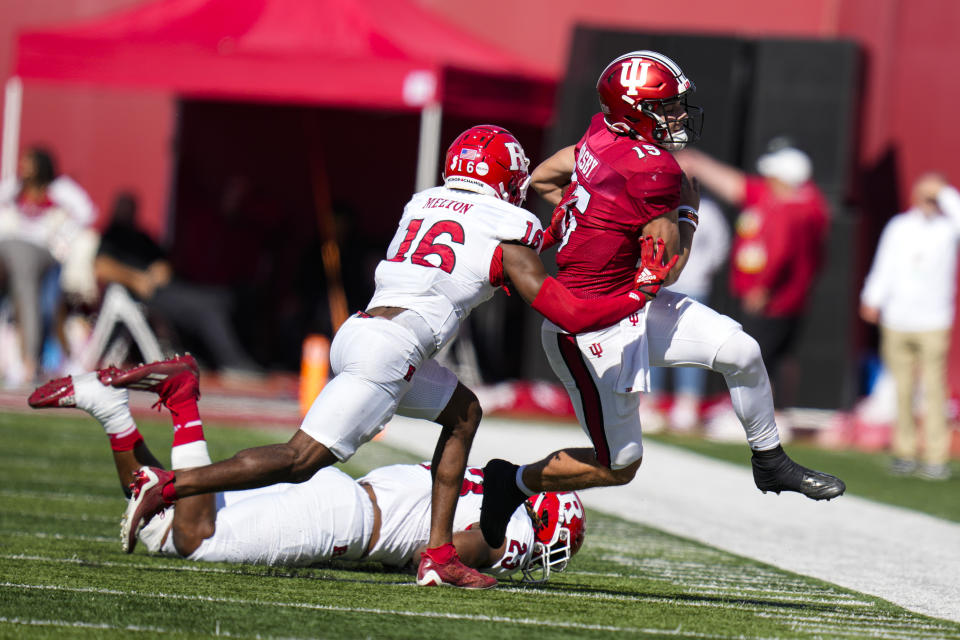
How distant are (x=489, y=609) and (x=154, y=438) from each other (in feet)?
16.8

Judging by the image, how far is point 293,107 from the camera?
15.5 meters

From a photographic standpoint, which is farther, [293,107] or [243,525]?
[293,107]

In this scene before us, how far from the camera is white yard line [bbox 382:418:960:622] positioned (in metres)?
5.83

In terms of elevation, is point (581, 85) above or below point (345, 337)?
above

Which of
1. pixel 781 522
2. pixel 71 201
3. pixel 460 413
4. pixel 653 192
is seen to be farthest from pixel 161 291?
pixel 653 192

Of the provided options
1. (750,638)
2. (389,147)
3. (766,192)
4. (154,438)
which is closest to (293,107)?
(389,147)

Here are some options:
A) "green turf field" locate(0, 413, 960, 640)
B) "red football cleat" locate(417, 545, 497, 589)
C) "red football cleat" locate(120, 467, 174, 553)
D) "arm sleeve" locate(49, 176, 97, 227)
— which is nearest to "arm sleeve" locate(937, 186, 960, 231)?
"green turf field" locate(0, 413, 960, 640)

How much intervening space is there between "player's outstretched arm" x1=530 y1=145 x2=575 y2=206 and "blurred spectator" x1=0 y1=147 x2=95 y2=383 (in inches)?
276

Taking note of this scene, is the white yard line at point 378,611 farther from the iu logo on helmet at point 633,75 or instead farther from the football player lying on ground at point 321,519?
the iu logo on helmet at point 633,75

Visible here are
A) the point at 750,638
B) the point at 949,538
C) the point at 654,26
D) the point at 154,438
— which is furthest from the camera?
the point at 654,26

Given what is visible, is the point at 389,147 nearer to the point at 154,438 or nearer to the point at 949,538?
the point at 154,438

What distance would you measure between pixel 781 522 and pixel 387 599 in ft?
11.4

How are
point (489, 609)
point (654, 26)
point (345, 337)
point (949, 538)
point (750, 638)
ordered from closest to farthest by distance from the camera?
point (750, 638) < point (489, 609) < point (345, 337) < point (949, 538) < point (654, 26)

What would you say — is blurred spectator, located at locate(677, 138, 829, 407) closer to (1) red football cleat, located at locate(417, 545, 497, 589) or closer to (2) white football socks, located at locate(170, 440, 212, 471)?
(1) red football cleat, located at locate(417, 545, 497, 589)
